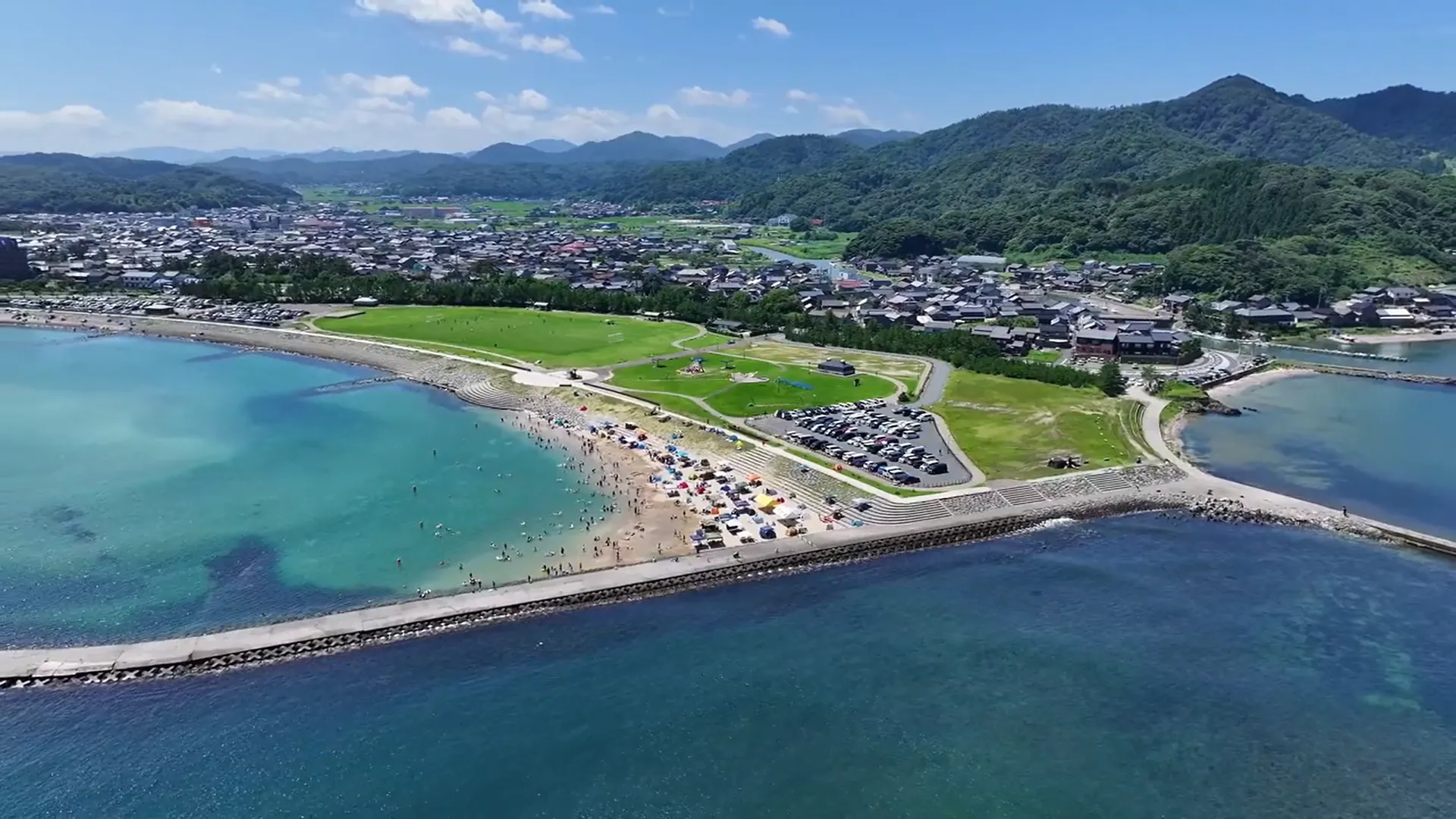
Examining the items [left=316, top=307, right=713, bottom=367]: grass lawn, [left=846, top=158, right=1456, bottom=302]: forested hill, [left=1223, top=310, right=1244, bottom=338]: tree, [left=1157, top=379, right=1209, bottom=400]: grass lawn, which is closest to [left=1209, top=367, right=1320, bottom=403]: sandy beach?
[left=1157, top=379, right=1209, bottom=400]: grass lawn

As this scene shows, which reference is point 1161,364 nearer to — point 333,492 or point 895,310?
point 895,310

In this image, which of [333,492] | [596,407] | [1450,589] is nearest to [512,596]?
[333,492]

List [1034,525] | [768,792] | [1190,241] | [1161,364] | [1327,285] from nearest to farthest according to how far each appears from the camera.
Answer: [768,792]
[1034,525]
[1161,364]
[1327,285]
[1190,241]

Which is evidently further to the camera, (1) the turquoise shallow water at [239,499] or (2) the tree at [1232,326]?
(2) the tree at [1232,326]

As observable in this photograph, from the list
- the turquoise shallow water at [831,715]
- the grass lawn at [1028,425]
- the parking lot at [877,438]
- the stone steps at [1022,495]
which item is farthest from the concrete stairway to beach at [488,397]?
the stone steps at [1022,495]

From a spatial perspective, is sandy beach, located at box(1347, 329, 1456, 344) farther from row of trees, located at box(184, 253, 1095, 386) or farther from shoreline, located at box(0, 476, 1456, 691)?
shoreline, located at box(0, 476, 1456, 691)

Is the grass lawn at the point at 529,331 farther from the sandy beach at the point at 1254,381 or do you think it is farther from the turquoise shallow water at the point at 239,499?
the sandy beach at the point at 1254,381
